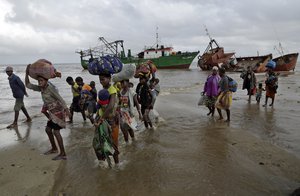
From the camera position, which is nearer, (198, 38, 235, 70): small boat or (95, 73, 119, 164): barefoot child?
(95, 73, 119, 164): barefoot child

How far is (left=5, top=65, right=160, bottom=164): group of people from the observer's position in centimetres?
400

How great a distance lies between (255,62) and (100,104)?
32252 mm

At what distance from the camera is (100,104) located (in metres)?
4.05

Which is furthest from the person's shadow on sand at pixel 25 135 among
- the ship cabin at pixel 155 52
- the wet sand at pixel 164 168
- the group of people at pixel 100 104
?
the ship cabin at pixel 155 52

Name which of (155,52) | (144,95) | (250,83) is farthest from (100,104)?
(155,52)

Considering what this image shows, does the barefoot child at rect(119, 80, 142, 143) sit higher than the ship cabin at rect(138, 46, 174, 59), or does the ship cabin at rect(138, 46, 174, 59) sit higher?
the ship cabin at rect(138, 46, 174, 59)

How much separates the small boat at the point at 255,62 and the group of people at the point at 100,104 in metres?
28.3

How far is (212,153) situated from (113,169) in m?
1.77

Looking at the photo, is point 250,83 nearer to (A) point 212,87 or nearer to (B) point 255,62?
(A) point 212,87

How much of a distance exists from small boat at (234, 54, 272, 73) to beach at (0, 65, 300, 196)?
88.8 ft

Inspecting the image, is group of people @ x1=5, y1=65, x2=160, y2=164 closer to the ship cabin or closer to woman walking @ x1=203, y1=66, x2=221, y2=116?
woman walking @ x1=203, y1=66, x2=221, y2=116

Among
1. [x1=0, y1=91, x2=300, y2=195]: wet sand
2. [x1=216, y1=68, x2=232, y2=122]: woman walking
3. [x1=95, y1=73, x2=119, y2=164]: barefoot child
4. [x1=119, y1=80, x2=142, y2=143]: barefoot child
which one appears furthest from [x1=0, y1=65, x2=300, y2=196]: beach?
[x1=95, y1=73, x2=119, y2=164]: barefoot child

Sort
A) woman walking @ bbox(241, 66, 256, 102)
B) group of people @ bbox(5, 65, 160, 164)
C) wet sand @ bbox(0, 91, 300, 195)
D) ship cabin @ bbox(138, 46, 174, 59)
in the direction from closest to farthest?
wet sand @ bbox(0, 91, 300, 195)
group of people @ bbox(5, 65, 160, 164)
woman walking @ bbox(241, 66, 256, 102)
ship cabin @ bbox(138, 46, 174, 59)

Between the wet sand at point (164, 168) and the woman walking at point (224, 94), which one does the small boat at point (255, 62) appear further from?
the wet sand at point (164, 168)
